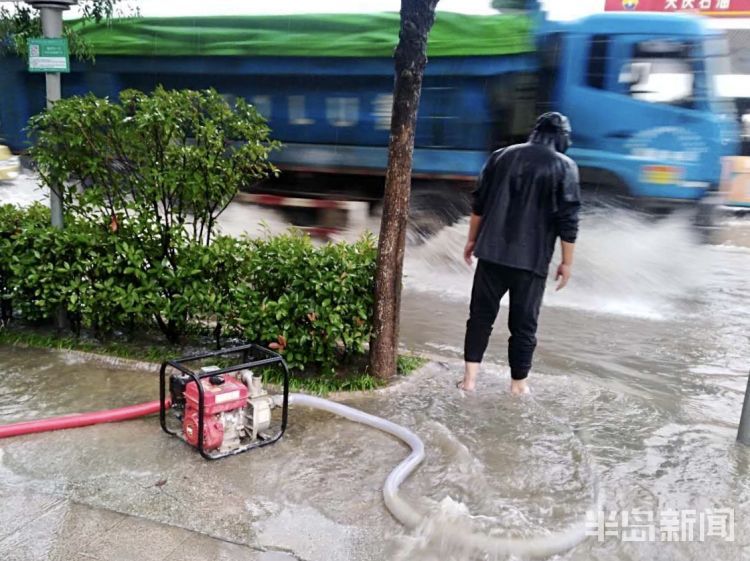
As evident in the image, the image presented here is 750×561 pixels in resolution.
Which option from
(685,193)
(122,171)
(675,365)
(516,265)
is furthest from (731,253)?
(122,171)

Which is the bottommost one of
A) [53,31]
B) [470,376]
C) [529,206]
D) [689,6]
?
[470,376]

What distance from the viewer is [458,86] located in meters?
6.76

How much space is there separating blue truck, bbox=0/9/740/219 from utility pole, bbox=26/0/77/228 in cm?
248

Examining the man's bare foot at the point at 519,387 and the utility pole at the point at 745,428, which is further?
the man's bare foot at the point at 519,387

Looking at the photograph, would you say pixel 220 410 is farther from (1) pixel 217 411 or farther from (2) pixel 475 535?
(2) pixel 475 535

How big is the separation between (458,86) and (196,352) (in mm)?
3933

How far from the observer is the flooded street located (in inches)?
114

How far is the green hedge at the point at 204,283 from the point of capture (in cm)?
438

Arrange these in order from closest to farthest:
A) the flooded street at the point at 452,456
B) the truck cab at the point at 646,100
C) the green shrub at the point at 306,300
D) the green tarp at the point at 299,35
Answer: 1. the flooded street at the point at 452,456
2. the green shrub at the point at 306,300
3. the truck cab at the point at 646,100
4. the green tarp at the point at 299,35

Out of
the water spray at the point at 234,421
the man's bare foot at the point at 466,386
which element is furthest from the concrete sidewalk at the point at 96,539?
the man's bare foot at the point at 466,386

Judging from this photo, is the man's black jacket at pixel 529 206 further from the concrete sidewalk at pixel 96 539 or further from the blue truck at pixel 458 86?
the blue truck at pixel 458 86

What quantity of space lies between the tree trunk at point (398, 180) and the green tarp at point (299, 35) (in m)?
2.61

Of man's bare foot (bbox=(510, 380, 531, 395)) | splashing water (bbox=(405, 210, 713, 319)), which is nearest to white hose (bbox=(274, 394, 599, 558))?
man's bare foot (bbox=(510, 380, 531, 395))

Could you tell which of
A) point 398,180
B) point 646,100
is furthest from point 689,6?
point 398,180
